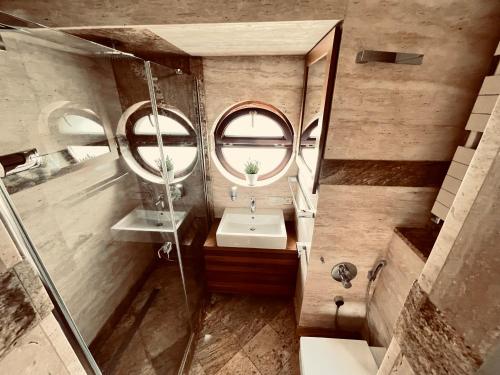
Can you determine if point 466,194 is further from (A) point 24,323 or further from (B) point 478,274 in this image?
(A) point 24,323

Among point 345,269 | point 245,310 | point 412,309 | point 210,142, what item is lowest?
point 245,310

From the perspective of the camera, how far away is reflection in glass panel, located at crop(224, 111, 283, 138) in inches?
84.3

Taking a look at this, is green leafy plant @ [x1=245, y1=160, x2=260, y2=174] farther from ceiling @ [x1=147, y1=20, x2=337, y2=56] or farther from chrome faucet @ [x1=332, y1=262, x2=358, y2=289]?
chrome faucet @ [x1=332, y1=262, x2=358, y2=289]

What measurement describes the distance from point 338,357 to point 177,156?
7.19 feet

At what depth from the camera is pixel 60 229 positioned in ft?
4.25

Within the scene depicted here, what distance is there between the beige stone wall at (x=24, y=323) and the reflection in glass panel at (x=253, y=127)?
6.15ft

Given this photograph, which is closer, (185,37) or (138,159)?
(185,37)

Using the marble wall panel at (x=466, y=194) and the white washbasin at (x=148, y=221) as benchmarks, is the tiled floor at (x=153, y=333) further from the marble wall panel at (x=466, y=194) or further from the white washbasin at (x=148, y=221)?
the marble wall panel at (x=466, y=194)

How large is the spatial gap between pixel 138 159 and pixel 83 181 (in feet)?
2.13

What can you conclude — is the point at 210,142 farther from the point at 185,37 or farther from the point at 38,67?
the point at 38,67

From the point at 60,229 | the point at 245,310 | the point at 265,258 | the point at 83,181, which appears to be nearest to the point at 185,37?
the point at 83,181

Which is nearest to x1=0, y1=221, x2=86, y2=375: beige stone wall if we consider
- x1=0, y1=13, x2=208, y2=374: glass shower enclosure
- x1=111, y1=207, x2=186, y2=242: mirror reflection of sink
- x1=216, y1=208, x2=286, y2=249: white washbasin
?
x1=0, y1=13, x2=208, y2=374: glass shower enclosure

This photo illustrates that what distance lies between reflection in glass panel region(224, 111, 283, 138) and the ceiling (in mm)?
657

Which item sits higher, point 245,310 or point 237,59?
point 237,59
